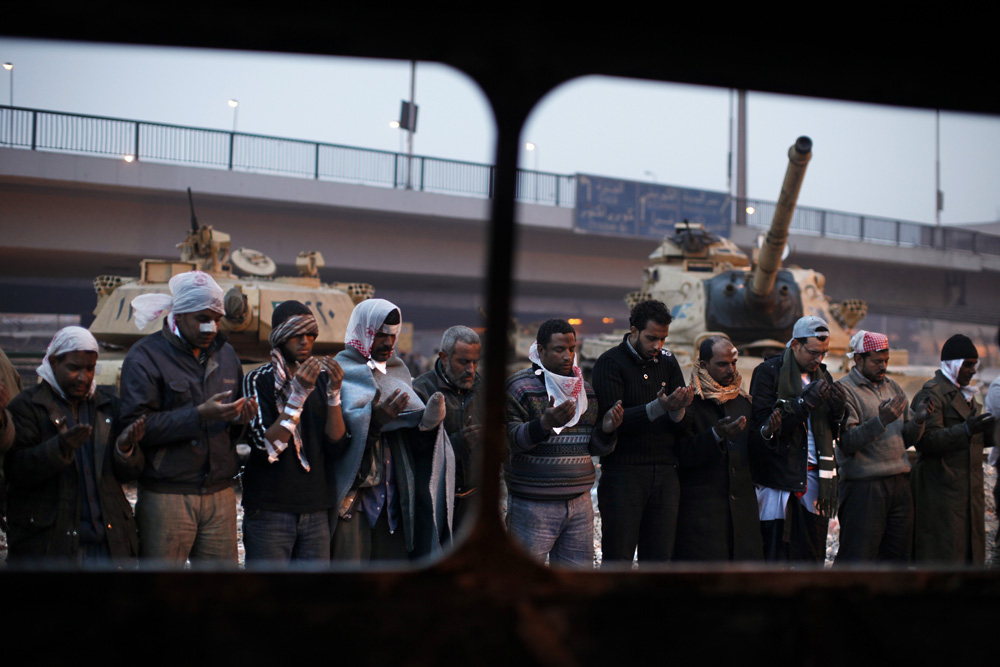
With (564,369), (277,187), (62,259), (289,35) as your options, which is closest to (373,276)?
(277,187)

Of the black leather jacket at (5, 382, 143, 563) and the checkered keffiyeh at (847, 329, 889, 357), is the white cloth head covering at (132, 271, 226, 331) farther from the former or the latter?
the checkered keffiyeh at (847, 329, 889, 357)

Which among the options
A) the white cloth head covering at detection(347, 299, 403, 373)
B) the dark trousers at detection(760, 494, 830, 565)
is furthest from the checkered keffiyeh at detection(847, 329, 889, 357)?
the white cloth head covering at detection(347, 299, 403, 373)

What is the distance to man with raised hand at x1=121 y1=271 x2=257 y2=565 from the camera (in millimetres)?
4168

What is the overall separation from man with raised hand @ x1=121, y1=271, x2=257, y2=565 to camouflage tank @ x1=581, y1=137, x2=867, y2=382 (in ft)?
22.5

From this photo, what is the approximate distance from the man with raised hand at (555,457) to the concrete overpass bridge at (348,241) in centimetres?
1138

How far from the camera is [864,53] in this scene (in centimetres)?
200

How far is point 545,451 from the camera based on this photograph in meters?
5.00

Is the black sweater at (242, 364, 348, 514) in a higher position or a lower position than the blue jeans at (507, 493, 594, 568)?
higher

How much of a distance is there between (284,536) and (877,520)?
12.5 ft

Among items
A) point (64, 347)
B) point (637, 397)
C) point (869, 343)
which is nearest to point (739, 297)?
point (869, 343)

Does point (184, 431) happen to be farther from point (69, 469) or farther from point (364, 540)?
point (364, 540)

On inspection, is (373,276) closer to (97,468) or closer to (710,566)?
(97,468)

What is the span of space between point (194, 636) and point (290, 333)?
2.97 metres

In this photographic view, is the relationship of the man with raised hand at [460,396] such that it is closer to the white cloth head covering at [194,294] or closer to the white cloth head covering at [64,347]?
the white cloth head covering at [194,294]
